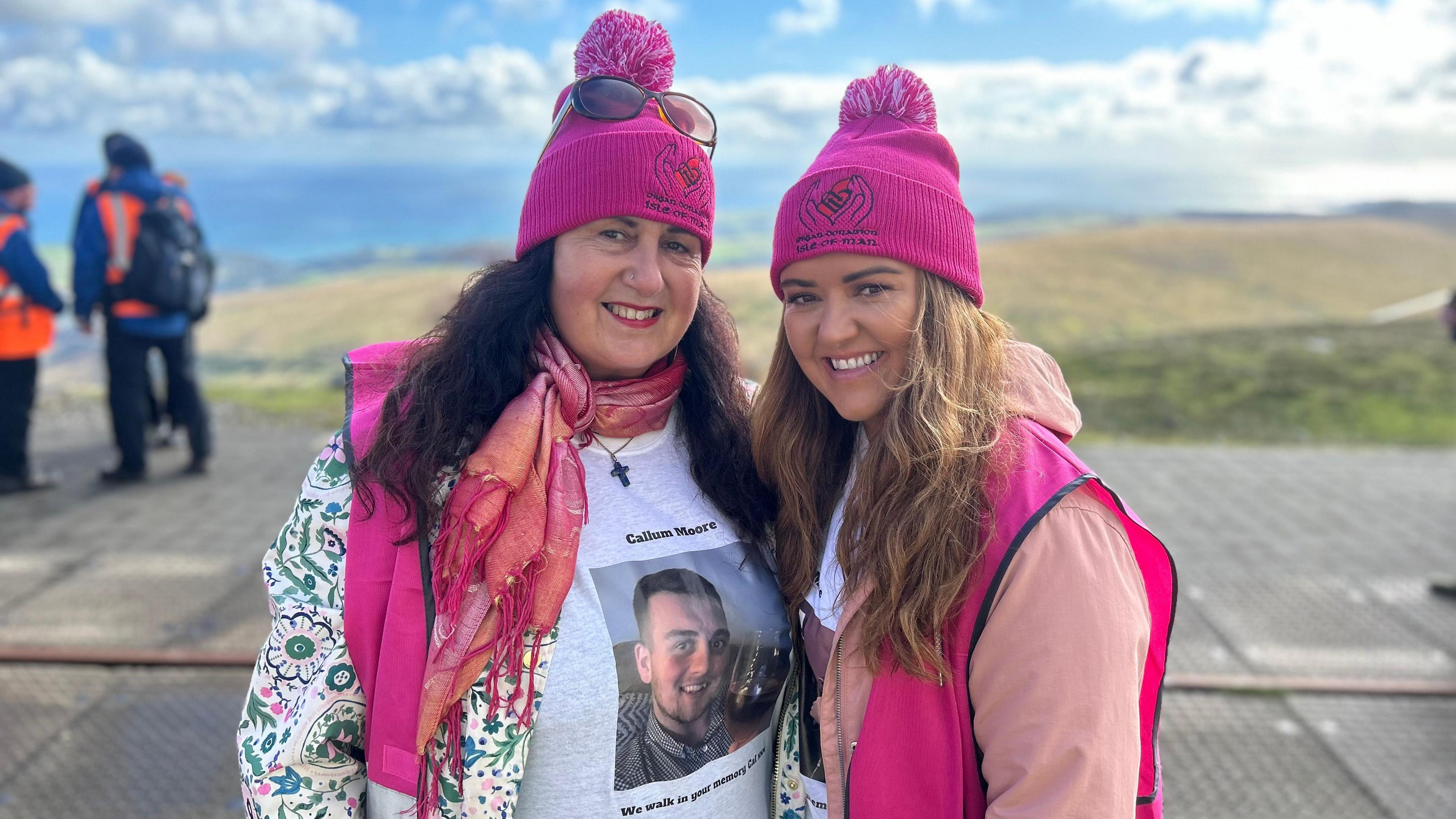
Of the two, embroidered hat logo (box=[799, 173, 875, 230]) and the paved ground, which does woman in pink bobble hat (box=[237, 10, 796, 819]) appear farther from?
the paved ground

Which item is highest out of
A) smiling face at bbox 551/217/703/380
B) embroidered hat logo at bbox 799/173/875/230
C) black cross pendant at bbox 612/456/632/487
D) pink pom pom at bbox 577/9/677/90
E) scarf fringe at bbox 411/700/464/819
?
pink pom pom at bbox 577/9/677/90

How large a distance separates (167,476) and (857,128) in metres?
6.45

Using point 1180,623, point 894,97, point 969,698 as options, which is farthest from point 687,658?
point 1180,623

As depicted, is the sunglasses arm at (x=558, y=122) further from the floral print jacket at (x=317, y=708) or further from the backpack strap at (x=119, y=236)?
the backpack strap at (x=119, y=236)

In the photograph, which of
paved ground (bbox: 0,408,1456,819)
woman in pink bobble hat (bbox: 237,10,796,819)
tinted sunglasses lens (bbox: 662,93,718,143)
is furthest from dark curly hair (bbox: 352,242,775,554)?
paved ground (bbox: 0,408,1456,819)

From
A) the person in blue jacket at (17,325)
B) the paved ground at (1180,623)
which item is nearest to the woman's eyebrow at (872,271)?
the paved ground at (1180,623)

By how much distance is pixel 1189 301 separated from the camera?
3284 centimetres

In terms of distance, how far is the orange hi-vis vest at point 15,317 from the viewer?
6.20 metres

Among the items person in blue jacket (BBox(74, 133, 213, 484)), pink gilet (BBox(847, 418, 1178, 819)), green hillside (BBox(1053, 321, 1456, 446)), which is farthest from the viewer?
green hillside (BBox(1053, 321, 1456, 446))

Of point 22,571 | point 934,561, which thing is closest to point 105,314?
point 22,571

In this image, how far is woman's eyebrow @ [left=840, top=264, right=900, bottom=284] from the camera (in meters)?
1.76

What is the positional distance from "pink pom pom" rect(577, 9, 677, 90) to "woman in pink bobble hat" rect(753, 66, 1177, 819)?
428 millimetres

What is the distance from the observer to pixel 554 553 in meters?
1.70

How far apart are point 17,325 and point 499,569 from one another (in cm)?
630
